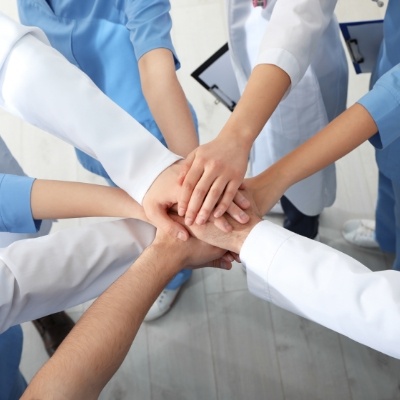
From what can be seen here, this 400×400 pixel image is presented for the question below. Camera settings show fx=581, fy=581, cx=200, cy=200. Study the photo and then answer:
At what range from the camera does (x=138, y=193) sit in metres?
0.99

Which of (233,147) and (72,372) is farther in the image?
(233,147)

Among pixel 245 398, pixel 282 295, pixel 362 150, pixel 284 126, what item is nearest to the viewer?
pixel 282 295

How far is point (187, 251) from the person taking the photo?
97 centimetres

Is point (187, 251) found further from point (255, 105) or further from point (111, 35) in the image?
point (111, 35)

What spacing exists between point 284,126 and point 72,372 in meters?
0.79

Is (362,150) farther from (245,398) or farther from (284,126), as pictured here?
(245,398)

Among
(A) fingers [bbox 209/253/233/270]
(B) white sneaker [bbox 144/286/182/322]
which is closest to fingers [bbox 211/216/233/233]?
(A) fingers [bbox 209/253/233/270]

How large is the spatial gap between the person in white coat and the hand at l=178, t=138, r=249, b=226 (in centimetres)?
25

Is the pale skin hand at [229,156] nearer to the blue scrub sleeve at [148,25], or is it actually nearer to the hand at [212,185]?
the hand at [212,185]

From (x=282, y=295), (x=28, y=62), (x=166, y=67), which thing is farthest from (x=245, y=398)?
(x=28, y=62)

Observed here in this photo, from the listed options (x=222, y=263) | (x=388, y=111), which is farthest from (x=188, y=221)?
(x=388, y=111)

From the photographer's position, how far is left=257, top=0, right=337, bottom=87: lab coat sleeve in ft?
3.30

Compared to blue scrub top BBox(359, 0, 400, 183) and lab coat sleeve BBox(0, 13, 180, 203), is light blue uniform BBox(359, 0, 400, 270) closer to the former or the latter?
blue scrub top BBox(359, 0, 400, 183)

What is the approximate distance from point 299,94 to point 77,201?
538mm
